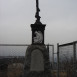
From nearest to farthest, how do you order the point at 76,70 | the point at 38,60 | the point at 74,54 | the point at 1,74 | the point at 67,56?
the point at 76,70, the point at 74,54, the point at 67,56, the point at 38,60, the point at 1,74

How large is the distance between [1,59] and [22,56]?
104 cm

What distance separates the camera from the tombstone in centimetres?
875

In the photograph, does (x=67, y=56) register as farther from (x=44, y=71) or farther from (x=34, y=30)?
(x=34, y=30)

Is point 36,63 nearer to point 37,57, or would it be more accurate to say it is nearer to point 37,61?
point 37,61

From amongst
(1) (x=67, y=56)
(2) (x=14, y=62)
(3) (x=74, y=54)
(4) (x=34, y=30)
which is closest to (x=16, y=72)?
(2) (x=14, y=62)

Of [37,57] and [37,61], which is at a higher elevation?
[37,57]

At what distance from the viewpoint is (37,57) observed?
8828mm

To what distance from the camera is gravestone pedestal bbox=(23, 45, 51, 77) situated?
8.73 metres

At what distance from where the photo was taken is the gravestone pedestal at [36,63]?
28.7 ft

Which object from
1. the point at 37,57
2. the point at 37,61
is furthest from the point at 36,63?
the point at 37,57

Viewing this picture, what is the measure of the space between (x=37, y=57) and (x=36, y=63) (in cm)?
24

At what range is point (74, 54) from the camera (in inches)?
258

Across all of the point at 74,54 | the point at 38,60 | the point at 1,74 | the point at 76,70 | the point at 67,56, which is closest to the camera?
the point at 76,70

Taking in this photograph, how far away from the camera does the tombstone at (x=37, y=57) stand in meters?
8.75
